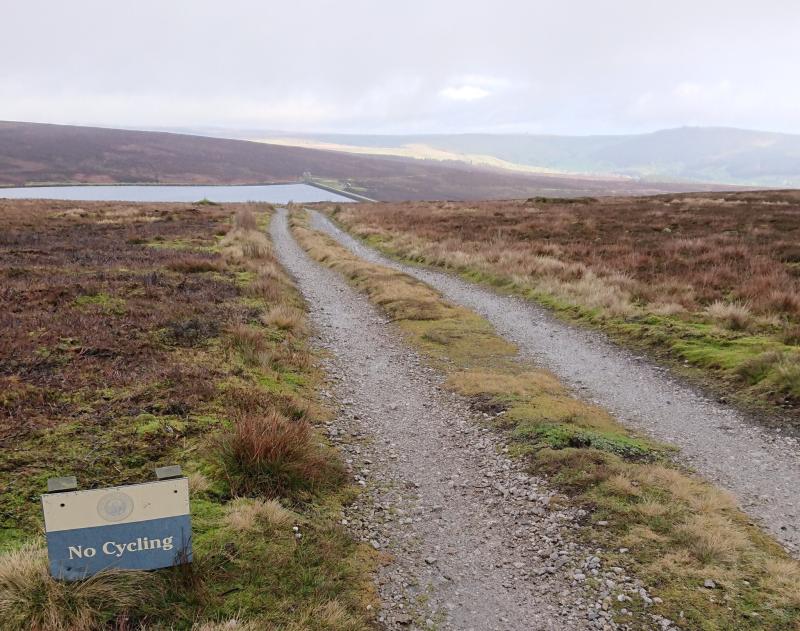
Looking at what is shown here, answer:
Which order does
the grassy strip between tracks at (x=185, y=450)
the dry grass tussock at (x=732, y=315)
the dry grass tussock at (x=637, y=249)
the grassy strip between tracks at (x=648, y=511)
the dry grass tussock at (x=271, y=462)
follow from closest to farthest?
the grassy strip between tracks at (x=185, y=450) < the grassy strip between tracks at (x=648, y=511) < the dry grass tussock at (x=271, y=462) < the dry grass tussock at (x=732, y=315) < the dry grass tussock at (x=637, y=249)

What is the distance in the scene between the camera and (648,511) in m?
5.45

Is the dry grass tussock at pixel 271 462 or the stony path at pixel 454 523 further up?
the dry grass tussock at pixel 271 462

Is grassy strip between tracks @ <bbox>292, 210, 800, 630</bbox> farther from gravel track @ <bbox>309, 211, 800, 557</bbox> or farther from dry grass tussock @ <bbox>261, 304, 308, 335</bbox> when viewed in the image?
dry grass tussock @ <bbox>261, 304, 308, 335</bbox>

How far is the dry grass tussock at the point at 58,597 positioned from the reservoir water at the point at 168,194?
280ft

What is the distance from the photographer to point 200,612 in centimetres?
371

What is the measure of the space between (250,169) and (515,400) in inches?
5559

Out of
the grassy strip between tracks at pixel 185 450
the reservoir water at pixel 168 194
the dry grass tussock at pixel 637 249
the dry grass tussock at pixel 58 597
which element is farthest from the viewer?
the reservoir water at pixel 168 194

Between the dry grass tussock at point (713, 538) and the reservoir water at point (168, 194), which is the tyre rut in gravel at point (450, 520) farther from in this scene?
the reservoir water at point (168, 194)

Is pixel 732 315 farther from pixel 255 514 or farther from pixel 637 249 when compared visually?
pixel 255 514

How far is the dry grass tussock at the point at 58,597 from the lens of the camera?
3248mm

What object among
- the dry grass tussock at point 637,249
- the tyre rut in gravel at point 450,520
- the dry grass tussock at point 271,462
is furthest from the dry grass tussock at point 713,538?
the dry grass tussock at point 637,249

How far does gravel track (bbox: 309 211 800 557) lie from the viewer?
6.31 m

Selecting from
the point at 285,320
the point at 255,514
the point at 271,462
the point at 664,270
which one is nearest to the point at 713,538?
the point at 255,514

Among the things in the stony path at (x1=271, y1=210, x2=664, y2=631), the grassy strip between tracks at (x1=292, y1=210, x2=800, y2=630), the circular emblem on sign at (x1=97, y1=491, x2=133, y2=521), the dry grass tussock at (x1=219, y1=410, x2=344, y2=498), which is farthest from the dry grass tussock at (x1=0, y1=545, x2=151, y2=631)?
the grassy strip between tracks at (x1=292, y1=210, x2=800, y2=630)
